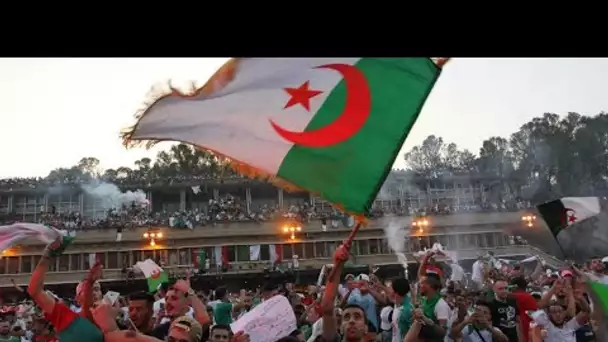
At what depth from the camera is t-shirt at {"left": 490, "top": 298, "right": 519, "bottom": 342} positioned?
817cm

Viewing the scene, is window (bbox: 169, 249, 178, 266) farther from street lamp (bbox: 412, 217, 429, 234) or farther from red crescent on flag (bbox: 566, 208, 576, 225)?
red crescent on flag (bbox: 566, 208, 576, 225)

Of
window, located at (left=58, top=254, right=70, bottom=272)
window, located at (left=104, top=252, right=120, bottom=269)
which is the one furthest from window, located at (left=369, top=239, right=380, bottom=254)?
window, located at (left=58, top=254, right=70, bottom=272)

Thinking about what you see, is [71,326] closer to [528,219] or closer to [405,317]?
[405,317]

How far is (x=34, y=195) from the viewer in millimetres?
57312

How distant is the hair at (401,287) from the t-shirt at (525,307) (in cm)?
173

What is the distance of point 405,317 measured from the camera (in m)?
7.64

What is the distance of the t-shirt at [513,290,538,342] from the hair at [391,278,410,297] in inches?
68.0

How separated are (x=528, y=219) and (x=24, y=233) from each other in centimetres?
4730

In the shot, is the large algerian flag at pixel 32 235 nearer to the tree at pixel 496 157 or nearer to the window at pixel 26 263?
the window at pixel 26 263

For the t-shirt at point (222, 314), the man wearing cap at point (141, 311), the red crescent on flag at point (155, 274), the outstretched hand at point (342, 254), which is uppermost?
the red crescent on flag at point (155, 274)

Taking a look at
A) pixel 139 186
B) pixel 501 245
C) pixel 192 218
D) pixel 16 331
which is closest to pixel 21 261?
pixel 192 218

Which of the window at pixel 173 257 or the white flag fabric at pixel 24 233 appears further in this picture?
the window at pixel 173 257

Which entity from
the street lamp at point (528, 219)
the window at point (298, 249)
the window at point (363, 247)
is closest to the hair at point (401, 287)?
the window at point (298, 249)

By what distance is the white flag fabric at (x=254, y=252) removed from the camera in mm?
44344
